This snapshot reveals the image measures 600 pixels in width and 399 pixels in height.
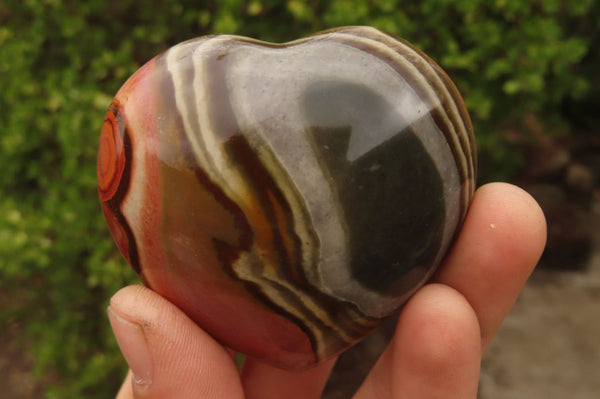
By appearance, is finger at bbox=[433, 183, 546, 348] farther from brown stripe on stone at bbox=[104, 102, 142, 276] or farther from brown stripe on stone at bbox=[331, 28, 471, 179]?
brown stripe on stone at bbox=[104, 102, 142, 276]

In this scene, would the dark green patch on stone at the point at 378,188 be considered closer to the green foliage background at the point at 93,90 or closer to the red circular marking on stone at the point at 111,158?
the red circular marking on stone at the point at 111,158

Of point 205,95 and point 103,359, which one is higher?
point 205,95

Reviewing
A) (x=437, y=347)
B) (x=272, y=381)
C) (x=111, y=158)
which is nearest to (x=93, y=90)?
(x=111, y=158)

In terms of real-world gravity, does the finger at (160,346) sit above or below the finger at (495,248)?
above

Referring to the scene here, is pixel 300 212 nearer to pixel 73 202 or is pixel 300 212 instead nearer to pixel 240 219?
pixel 240 219

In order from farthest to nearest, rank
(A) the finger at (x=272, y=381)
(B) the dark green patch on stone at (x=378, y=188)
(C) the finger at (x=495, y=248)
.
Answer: (A) the finger at (x=272, y=381) < (C) the finger at (x=495, y=248) < (B) the dark green patch on stone at (x=378, y=188)

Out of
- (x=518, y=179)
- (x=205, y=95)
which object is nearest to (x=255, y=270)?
(x=205, y=95)

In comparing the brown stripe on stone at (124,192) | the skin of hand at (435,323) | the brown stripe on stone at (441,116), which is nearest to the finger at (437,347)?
the skin of hand at (435,323)
